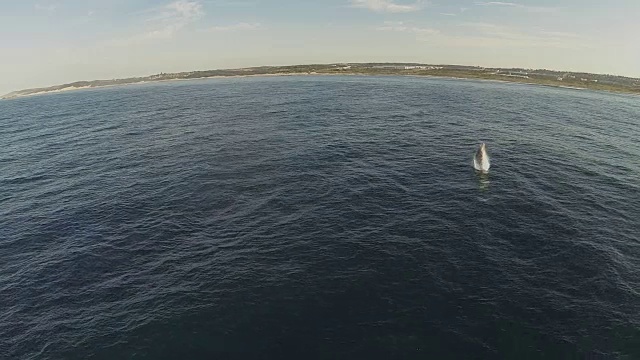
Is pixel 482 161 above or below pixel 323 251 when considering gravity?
above

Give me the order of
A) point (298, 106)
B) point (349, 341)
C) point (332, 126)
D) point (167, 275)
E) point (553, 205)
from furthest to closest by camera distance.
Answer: point (298, 106) → point (332, 126) → point (553, 205) → point (167, 275) → point (349, 341)

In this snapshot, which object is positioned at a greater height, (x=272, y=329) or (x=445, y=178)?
(x=445, y=178)

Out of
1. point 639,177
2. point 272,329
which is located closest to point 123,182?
point 272,329

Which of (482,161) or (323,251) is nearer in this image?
(323,251)

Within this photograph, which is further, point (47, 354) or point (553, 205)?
point (553, 205)

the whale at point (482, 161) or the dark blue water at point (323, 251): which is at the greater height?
the whale at point (482, 161)

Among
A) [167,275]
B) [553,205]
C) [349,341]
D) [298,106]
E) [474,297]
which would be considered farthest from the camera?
[298,106]

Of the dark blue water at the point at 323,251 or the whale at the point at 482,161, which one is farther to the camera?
the whale at the point at 482,161

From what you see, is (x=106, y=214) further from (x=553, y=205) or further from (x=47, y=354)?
(x=553, y=205)
